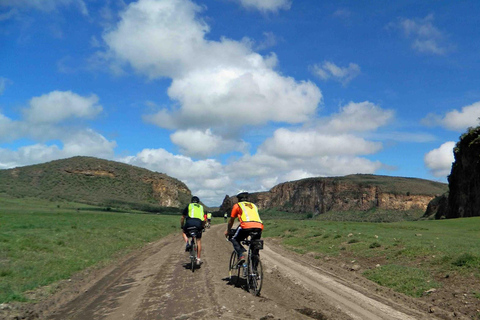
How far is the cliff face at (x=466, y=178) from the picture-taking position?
5915 cm

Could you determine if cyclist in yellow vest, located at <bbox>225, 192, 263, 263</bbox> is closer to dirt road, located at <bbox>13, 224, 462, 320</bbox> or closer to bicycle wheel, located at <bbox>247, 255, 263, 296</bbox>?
bicycle wheel, located at <bbox>247, 255, 263, 296</bbox>

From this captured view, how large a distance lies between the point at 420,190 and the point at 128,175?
346 feet

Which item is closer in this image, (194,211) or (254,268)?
(254,268)

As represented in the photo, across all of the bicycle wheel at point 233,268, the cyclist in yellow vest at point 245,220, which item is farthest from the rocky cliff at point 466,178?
the cyclist in yellow vest at point 245,220

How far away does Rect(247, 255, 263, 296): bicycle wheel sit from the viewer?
9.11 metres

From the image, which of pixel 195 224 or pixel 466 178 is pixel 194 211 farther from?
pixel 466 178

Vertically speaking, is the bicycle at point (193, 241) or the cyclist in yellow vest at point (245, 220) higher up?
the cyclist in yellow vest at point (245, 220)

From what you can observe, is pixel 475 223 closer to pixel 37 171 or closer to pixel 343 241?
pixel 343 241

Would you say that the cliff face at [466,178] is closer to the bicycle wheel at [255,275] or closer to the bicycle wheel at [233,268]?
the bicycle wheel at [233,268]

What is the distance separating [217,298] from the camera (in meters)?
8.51

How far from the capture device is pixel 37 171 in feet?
352

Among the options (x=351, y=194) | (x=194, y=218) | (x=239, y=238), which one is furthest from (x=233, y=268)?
(x=351, y=194)

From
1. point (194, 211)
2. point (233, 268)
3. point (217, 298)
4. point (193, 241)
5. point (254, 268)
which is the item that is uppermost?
point (194, 211)

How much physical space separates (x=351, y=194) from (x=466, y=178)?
8801 cm
